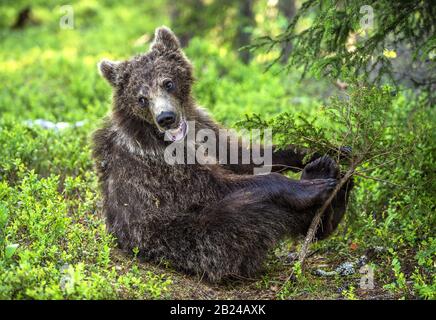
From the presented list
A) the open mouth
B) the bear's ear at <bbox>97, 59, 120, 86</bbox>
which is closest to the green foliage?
the open mouth

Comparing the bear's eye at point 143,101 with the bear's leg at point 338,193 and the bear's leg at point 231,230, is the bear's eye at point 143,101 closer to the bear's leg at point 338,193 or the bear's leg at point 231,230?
the bear's leg at point 231,230

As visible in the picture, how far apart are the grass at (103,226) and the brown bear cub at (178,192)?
252 millimetres

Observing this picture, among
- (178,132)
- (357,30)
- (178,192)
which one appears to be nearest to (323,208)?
(178,192)

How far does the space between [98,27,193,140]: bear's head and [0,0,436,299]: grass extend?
3.43ft

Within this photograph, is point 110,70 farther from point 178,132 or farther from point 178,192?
point 178,192

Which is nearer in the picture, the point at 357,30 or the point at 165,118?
the point at 165,118

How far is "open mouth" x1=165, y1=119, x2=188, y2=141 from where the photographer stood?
6848 mm

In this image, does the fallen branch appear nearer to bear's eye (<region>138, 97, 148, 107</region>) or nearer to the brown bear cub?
the brown bear cub

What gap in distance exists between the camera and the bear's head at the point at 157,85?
22.1 feet

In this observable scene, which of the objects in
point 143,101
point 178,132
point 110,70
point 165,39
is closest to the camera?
point 143,101

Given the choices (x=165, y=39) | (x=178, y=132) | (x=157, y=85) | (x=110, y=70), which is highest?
(x=165, y=39)

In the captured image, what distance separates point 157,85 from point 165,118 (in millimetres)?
524

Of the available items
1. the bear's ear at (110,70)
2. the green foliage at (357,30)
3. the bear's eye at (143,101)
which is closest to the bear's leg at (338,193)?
the green foliage at (357,30)

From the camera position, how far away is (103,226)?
22.8 ft
